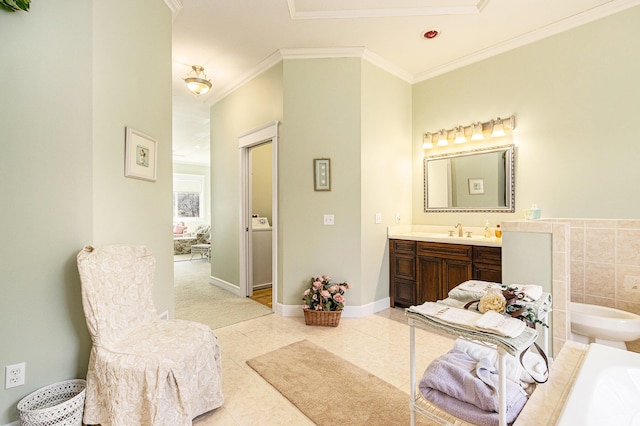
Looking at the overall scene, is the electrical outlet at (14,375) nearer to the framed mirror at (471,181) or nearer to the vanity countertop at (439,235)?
the vanity countertop at (439,235)

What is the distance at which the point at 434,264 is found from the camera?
10.9ft

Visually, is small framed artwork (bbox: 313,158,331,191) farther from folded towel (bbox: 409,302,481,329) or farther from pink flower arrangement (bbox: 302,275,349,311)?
folded towel (bbox: 409,302,481,329)

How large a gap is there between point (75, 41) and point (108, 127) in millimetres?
505

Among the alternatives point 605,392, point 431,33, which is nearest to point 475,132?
point 431,33

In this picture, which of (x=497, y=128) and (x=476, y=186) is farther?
(x=476, y=186)

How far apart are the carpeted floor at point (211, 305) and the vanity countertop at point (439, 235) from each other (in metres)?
1.90

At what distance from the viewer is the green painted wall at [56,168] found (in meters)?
1.58

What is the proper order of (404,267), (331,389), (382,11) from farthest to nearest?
1. (404,267)
2. (382,11)
3. (331,389)

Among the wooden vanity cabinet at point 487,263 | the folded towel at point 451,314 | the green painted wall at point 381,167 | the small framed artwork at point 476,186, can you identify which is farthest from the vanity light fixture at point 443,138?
the folded towel at point 451,314

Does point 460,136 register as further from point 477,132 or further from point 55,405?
point 55,405

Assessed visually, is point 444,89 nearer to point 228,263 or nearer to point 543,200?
point 543,200

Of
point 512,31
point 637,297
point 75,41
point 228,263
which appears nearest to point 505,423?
point 637,297

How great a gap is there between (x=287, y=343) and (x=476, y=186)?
2.76 m

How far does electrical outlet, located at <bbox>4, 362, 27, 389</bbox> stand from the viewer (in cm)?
155
